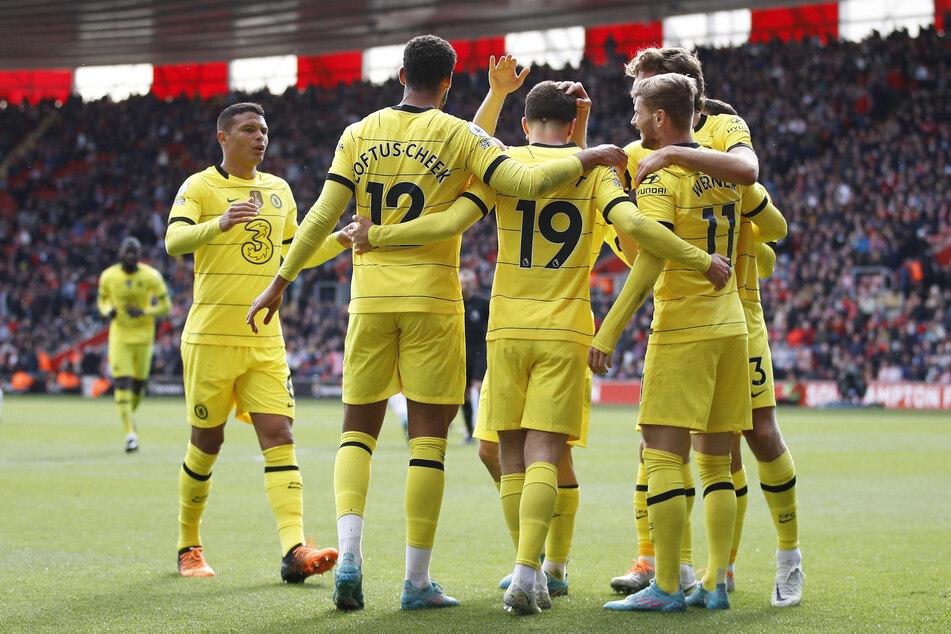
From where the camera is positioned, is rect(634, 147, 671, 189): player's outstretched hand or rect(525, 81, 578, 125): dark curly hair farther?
rect(525, 81, 578, 125): dark curly hair

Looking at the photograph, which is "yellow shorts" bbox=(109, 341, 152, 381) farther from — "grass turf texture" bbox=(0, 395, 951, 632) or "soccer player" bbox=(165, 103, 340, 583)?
"soccer player" bbox=(165, 103, 340, 583)

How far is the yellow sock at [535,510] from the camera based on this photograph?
429 centimetres

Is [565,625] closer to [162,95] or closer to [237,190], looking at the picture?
[237,190]

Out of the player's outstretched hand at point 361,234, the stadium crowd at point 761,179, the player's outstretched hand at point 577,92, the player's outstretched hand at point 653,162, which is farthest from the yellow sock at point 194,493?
the stadium crowd at point 761,179

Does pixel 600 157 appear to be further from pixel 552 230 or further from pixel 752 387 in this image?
pixel 752 387

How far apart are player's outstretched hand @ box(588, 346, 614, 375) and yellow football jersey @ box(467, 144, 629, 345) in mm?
166

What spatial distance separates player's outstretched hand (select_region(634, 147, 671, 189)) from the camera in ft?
14.3

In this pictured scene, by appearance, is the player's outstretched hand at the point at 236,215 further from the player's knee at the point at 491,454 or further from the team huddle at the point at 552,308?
the player's knee at the point at 491,454

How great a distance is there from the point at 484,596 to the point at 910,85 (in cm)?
2729

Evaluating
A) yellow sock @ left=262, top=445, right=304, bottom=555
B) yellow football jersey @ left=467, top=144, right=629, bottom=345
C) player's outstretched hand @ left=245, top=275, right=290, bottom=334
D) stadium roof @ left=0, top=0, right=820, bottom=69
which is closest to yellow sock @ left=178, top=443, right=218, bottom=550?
yellow sock @ left=262, top=445, right=304, bottom=555

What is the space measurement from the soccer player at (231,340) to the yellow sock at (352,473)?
0.79 metres

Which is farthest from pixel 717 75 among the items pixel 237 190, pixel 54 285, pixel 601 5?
pixel 237 190

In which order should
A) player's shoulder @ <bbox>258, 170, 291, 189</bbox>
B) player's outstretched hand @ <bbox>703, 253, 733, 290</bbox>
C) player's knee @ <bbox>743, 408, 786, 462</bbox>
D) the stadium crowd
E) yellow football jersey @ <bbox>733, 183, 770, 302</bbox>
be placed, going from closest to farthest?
player's outstretched hand @ <bbox>703, 253, 733, 290</bbox>, player's knee @ <bbox>743, 408, 786, 462</bbox>, yellow football jersey @ <bbox>733, 183, 770, 302</bbox>, player's shoulder @ <bbox>258, 170, 291, 189</bbox>, the stadium crowd

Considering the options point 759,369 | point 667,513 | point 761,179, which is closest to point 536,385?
point 667,513
